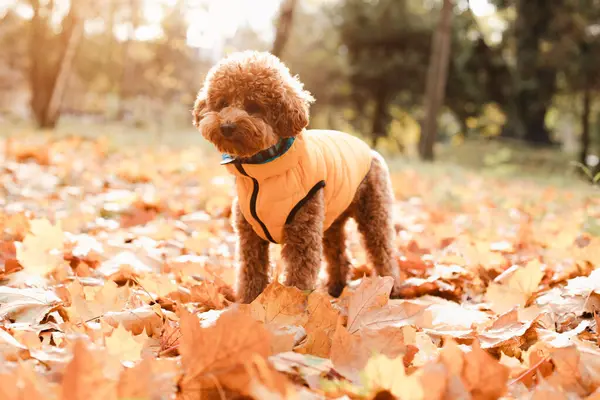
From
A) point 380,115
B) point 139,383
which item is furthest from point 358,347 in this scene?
point 380,115

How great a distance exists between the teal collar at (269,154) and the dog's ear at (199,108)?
1.06 ft

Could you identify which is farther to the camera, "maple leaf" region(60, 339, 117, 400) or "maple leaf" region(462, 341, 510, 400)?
"maple leaf" region(462, 341, 510, 400)

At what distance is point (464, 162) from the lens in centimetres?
2038

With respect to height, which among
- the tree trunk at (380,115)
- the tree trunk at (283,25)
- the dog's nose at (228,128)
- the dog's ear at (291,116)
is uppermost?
the tree trunk at (283,25)

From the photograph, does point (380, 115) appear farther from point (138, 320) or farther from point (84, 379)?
point (84, 379)

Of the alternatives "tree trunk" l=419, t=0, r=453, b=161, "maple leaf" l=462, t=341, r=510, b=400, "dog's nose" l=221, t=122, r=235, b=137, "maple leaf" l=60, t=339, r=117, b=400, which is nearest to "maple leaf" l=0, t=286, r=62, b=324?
"maple leaf" l=60, t=339, r=117, b=400

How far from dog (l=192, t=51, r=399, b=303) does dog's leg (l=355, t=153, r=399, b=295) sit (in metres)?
0.32

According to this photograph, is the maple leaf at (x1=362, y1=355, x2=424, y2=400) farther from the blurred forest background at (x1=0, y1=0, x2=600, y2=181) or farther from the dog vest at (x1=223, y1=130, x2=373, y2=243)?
the blurred forest background at (x1=0, y1=0, x2=600, y2=181)

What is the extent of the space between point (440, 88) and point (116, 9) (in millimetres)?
21284

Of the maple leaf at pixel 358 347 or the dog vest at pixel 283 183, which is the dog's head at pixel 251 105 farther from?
the maple leaf at pixel 358 347

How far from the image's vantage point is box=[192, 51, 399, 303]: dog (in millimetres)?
2572

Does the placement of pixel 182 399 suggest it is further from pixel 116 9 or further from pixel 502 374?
pixel 116 9

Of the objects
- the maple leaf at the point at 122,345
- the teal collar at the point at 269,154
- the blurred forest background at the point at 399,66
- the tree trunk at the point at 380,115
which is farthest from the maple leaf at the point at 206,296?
the tree trunk at the point at 380,115

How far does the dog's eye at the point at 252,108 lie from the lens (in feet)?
8.65
